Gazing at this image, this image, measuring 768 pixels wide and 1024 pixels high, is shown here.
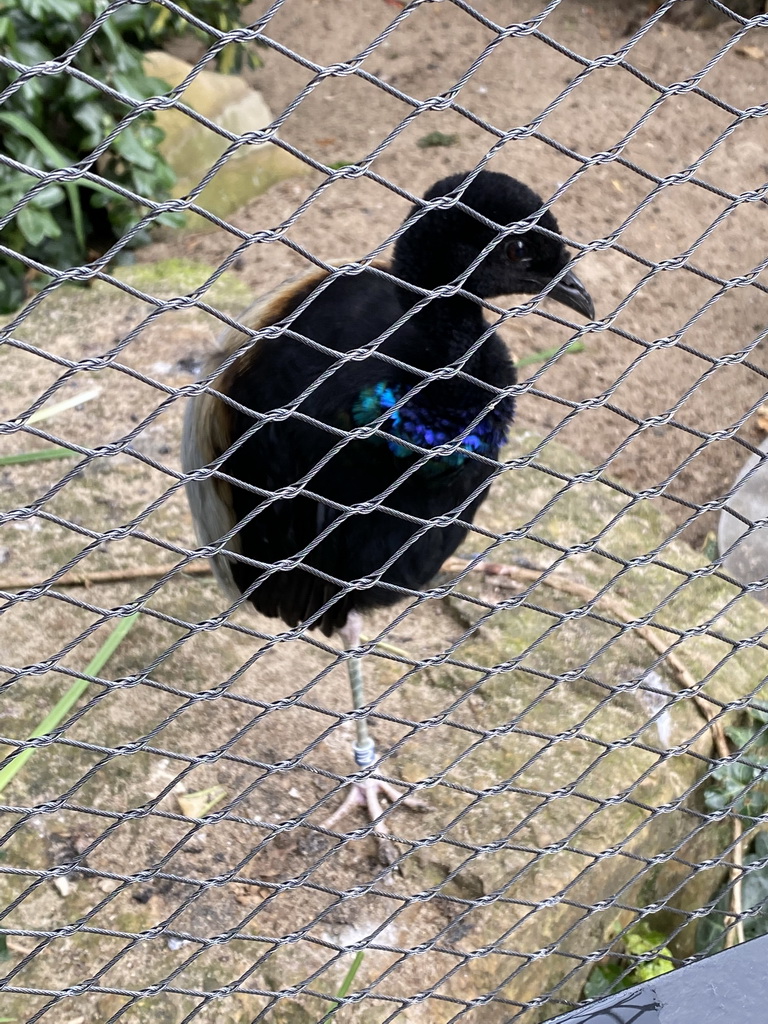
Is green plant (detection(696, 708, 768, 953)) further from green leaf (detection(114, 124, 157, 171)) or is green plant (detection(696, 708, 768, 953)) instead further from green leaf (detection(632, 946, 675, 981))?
green leaf (detection(114, 124, 157, 171))

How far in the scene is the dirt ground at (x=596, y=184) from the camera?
4746 mm

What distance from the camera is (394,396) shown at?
2070mm

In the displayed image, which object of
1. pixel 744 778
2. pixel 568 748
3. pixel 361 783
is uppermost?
pixel 361 783

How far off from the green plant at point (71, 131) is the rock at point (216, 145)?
36 centimetres

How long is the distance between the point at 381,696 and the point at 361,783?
4.16 ft

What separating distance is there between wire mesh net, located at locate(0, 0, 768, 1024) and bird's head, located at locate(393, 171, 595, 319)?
→ 152 mm

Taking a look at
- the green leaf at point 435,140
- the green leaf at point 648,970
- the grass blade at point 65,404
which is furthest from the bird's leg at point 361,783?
the green leaf at point 435,140

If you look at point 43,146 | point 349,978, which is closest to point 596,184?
point 43,146

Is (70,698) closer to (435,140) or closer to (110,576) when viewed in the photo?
(110,576)

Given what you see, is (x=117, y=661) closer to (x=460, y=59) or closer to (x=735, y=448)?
(x=735, y=448)

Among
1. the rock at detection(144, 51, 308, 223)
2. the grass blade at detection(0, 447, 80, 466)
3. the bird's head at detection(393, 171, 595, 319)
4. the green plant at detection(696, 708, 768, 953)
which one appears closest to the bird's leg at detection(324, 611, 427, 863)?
the green plant at detection(696, 708, 768, 953)

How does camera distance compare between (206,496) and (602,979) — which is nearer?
(602,979)

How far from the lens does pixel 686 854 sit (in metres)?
2.76

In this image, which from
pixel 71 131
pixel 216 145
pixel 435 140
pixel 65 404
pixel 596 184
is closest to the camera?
pixel 65 404
